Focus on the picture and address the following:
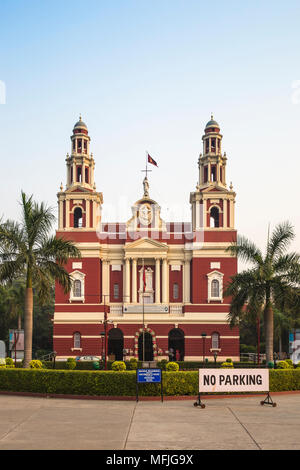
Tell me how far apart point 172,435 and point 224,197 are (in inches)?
1539

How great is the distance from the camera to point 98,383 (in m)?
21.7

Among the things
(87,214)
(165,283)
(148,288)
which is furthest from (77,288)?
(165,283)

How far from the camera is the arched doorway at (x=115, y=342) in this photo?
4975 cm

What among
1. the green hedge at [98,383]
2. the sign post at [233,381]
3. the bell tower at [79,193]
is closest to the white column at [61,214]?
the bell tower at [79,193]

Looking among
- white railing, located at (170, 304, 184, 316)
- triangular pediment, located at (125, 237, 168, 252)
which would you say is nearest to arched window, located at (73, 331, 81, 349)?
white railing, located at (170, 304, 184, 316)

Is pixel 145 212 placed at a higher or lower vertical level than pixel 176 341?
higher

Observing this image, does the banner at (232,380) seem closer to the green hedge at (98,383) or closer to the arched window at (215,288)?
the green hedge at (98,383)

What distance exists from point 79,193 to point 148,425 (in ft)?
126

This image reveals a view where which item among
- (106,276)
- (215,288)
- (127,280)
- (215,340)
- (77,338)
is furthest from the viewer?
(106,276)

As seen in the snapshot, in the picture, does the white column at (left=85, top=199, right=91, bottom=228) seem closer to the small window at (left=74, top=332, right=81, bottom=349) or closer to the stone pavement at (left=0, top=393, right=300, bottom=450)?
the small window at (left=74, top=332, right=81, bottom=349)

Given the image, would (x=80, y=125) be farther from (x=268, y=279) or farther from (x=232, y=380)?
(x=232, y=380)

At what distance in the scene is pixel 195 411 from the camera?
1806cm

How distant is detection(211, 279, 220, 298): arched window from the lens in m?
50.0

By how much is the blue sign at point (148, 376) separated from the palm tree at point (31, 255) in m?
6.71
